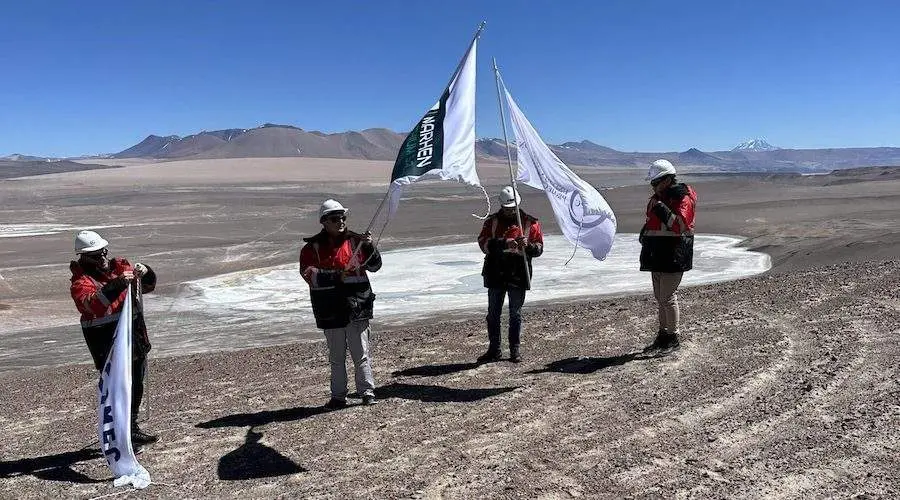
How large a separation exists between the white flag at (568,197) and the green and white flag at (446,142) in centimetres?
45

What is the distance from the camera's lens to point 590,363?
24.0 ft

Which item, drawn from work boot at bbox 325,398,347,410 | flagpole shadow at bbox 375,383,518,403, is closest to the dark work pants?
flagpole shadow at bbox 375,383,518,403

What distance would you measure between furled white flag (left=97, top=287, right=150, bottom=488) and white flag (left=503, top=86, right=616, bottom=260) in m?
3.48

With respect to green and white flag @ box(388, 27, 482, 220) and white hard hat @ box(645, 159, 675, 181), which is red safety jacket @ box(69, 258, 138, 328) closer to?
green and white flag @ box(388, 27, 482, 220)

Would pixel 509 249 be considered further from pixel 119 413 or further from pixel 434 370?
pixel 119 413

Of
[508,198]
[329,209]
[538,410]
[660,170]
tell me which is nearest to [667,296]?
[660,170]

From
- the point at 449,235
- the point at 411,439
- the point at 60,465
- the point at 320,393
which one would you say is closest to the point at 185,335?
the point at 320,393

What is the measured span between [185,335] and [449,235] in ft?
47.4

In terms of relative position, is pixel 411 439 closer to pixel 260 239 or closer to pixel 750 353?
pixel 750 353

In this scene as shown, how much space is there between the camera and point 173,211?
39.1 meters

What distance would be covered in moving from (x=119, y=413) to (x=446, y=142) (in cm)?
314

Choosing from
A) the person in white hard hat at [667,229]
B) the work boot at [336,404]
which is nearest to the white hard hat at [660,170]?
the person in white hard hat at [667,229]

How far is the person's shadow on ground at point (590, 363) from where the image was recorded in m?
7.11

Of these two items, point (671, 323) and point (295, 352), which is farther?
point (295, 352)
